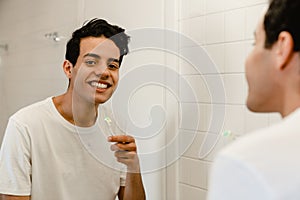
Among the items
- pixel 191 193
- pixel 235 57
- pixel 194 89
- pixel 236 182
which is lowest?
pixel 191 193

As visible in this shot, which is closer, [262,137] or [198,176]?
[262,137]

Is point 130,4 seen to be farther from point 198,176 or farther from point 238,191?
point 238,191

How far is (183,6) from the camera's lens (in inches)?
56.2

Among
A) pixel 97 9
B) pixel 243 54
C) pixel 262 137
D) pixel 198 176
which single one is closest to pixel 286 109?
pixel 262 137

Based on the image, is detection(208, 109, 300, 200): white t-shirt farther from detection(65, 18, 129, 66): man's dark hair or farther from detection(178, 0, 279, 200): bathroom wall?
detection(65, 18, 129, 66): man's dark hair

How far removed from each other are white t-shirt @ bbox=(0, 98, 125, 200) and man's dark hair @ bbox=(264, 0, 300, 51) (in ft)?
2.82

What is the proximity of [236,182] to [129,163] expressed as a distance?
825 mm

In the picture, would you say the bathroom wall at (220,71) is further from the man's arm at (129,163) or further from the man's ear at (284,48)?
the man's ear at (284,48)

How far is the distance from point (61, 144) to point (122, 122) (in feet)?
0.96

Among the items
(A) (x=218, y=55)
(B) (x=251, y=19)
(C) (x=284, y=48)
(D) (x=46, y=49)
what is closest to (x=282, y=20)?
(C) (x=284, y=48)

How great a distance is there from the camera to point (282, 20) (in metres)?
0.60

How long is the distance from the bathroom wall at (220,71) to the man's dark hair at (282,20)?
1.75 ft

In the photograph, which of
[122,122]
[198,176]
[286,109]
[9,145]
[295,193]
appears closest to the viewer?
[295,193]

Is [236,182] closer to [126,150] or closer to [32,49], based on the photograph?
[126,150]
